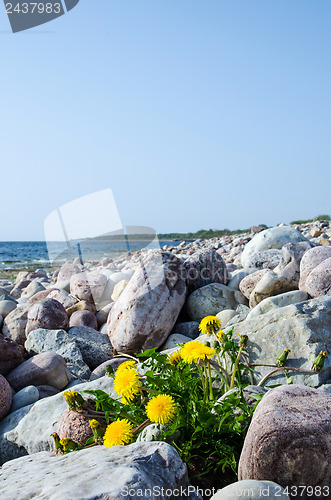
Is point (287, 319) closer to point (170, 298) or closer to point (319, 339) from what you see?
point (319, 339)

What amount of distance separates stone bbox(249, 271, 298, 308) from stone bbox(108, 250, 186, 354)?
995mm

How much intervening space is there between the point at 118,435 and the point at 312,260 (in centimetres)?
353

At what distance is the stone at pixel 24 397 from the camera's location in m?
3.59

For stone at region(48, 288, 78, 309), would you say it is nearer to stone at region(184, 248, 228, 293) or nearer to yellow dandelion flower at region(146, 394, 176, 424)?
stone at region(184, 248, 228, 293)

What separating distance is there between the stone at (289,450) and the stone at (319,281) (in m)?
2.54

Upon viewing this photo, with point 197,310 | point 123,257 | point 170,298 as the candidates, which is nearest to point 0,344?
point 170,298

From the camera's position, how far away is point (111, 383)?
310cm

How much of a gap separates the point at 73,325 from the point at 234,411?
12.8ft

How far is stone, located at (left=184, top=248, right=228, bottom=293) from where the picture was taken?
5.84 metres

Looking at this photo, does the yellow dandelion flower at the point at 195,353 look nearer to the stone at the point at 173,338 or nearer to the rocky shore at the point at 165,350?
the rocky shore at the point at 165,350

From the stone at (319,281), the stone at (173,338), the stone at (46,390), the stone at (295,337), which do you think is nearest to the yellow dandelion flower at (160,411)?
the stone at (295,337)

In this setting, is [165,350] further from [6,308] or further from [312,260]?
[6,308]

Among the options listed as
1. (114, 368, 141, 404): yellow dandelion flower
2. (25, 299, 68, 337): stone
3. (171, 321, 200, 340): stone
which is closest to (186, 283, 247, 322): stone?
(171, 321, 200, 340): stone

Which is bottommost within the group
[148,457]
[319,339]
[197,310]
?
[197,310]
